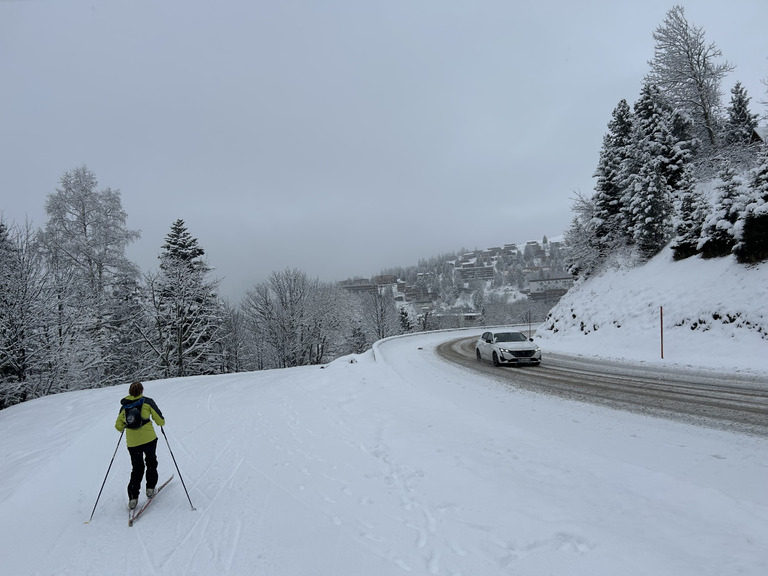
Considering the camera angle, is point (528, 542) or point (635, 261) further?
point (635, 261)

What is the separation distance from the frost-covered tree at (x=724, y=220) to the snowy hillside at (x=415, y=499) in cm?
1586

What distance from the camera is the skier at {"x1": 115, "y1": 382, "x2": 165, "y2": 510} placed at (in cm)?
545

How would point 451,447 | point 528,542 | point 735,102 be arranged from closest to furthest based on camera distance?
1. point 528,542
2. point 451,447
3. point 735,102

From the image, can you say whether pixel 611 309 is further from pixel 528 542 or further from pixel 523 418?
pixel 528 542

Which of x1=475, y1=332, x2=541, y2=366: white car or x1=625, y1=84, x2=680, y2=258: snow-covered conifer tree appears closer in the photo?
x1=475, y1=332, x2=541, y2=366: white car

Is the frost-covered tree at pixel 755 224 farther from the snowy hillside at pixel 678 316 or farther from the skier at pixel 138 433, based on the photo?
the skier at pixel 138 433

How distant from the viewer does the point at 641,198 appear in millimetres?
24391

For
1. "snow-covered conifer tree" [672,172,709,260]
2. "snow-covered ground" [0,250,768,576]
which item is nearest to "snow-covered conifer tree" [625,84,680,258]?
"snow-covered conifer tree" [672,172,709,260]

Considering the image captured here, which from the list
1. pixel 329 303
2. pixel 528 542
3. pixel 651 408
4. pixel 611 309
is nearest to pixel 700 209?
pixel 611 309

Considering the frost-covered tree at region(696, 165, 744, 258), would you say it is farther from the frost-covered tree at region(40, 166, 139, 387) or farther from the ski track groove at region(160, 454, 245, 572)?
the frost-covered tree at region(40, 166, 139, 387)

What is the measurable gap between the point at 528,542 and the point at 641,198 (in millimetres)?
26809

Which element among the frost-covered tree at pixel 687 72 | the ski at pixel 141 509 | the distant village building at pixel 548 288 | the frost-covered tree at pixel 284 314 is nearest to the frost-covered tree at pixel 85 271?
the frost-covered tree at pixel 284 314

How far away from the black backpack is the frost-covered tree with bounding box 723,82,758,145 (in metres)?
43.2

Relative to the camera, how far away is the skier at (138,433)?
17.9 ft
